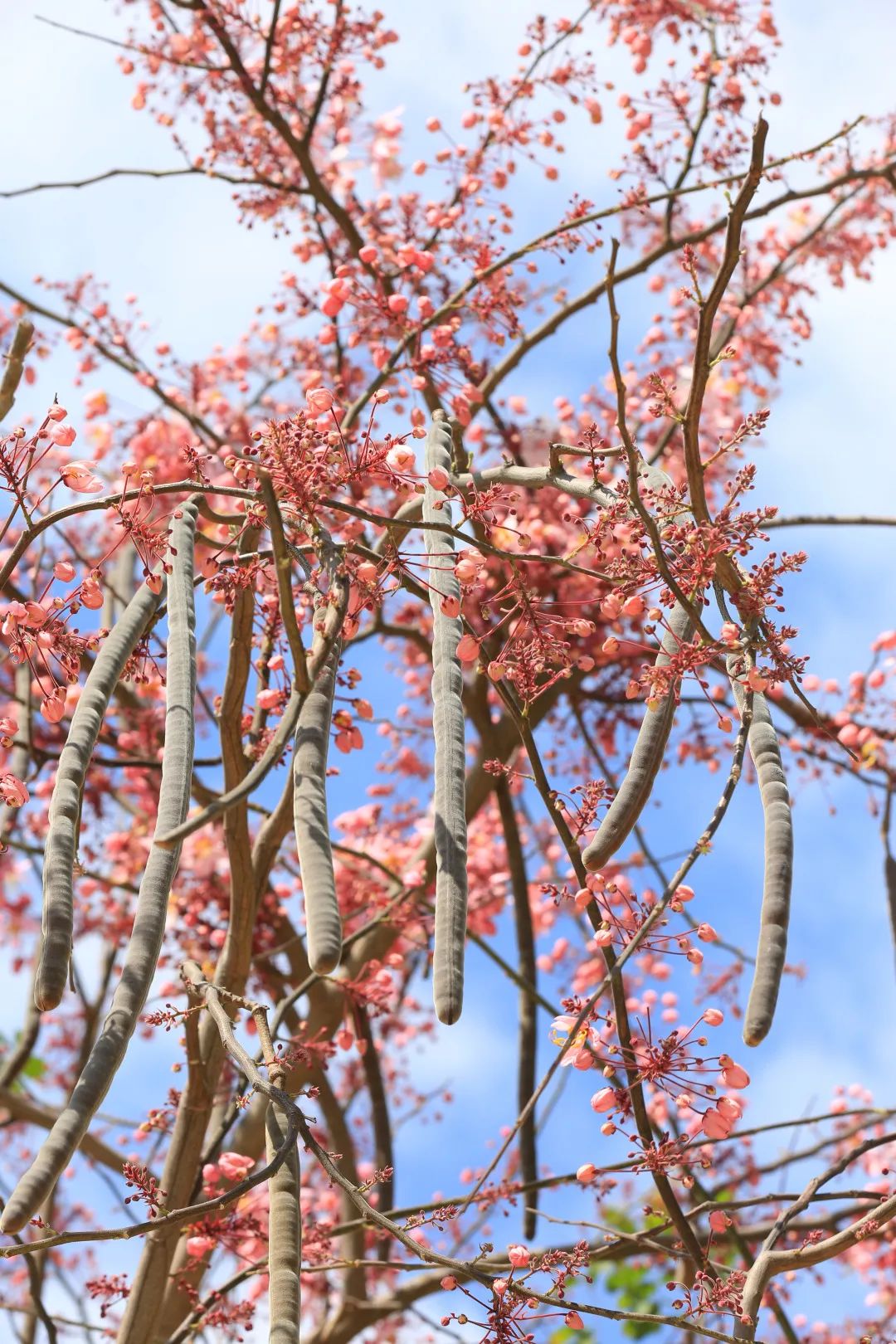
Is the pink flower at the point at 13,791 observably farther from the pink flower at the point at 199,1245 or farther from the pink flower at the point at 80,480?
the pink flower at the point at 199,1245

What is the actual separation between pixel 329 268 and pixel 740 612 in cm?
405

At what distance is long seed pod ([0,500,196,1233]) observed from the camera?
1.63 meters

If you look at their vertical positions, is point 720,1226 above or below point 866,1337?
above

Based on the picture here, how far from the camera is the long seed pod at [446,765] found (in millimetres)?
1733

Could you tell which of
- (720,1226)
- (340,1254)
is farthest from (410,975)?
(720,1226)

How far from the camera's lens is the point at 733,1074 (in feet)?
7.91

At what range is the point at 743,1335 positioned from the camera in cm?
219

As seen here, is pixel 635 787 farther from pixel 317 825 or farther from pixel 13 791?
pixel 13 791

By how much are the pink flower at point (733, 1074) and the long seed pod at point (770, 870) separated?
552 millimetres

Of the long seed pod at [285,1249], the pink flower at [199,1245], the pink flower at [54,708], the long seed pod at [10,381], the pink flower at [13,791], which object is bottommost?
the long seed pod at [285,1249]

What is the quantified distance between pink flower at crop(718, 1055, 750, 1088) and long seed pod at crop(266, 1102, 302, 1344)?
78 cm

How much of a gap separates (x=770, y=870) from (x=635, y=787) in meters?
0.24

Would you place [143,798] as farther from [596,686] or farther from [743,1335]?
[743,1335]

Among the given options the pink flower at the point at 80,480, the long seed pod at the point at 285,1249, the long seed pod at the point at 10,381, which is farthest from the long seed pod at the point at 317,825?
the long seed pod at the point at 10,381
